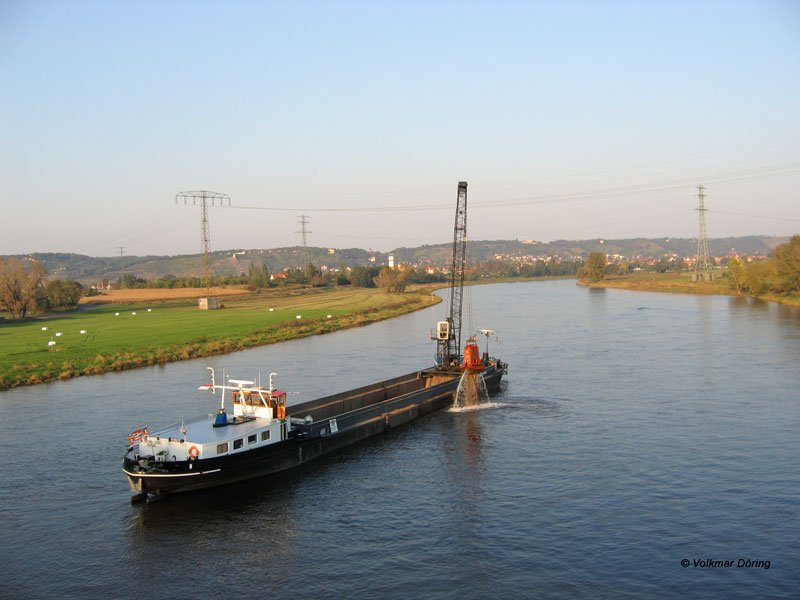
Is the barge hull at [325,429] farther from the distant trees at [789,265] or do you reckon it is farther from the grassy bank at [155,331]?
the distant trees at [789,265]

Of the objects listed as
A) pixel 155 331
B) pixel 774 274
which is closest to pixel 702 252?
pixel 774 274

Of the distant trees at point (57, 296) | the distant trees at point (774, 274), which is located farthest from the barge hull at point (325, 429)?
the distant trees at point (774, 274)

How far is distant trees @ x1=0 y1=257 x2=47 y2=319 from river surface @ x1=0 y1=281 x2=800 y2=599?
52376 millimetres

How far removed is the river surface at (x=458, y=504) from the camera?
80.0 ft

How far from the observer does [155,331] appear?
284 feet

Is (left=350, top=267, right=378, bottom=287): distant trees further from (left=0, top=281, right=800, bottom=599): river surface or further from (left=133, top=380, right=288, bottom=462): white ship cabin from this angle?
(left=133, top=380, right=288, bottom=462): white ship cabin

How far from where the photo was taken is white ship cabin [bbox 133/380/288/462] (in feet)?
105

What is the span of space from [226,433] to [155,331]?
56922 millimetres

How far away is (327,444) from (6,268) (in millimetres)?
85656

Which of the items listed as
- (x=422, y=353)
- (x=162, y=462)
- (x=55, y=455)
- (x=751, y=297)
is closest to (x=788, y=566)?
(x=162, y=462)

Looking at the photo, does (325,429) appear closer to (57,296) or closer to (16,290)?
(16,290)

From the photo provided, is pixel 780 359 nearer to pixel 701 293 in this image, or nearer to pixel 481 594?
pixel 481 594

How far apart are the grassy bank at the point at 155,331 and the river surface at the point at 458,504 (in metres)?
8.65

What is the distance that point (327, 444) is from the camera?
38.6m
